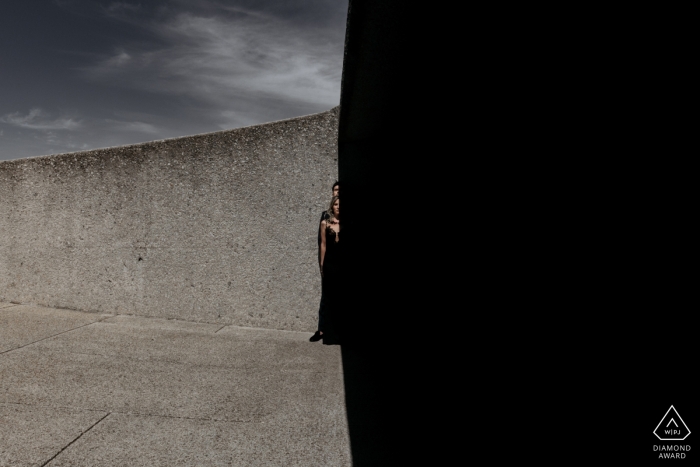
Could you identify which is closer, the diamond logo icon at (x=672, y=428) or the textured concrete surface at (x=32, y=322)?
the diamond logo icon at (x=672, y=428)

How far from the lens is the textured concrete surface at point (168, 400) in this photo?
227cm

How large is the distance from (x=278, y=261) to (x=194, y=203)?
123 centimetres

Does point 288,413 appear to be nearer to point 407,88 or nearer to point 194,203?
point 407,88

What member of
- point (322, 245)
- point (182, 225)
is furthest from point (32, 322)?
point (322, 245)

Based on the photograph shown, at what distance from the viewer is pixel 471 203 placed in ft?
8.93

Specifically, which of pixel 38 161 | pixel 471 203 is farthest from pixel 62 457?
pixel 38 161

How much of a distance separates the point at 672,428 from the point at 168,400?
2.74m

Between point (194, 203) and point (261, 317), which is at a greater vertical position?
point (194, 203)

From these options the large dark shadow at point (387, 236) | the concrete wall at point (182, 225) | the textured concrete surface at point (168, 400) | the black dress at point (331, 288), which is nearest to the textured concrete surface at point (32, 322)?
the textured concrete surface at point (168, 400)

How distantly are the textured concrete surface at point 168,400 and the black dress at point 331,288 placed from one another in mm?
234

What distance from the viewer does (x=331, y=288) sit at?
478cm

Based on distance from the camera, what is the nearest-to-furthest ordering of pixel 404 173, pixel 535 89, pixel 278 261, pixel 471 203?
pixel 535 89
pixel 471 203
pixel 404 173
pixel 278 261

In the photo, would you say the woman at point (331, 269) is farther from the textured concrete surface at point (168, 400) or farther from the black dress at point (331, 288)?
the textured concrete surface at point (168, 400)

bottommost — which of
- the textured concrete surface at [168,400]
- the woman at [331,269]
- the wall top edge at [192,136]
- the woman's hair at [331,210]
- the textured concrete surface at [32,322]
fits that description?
the textured concrete surface at [32,322]
